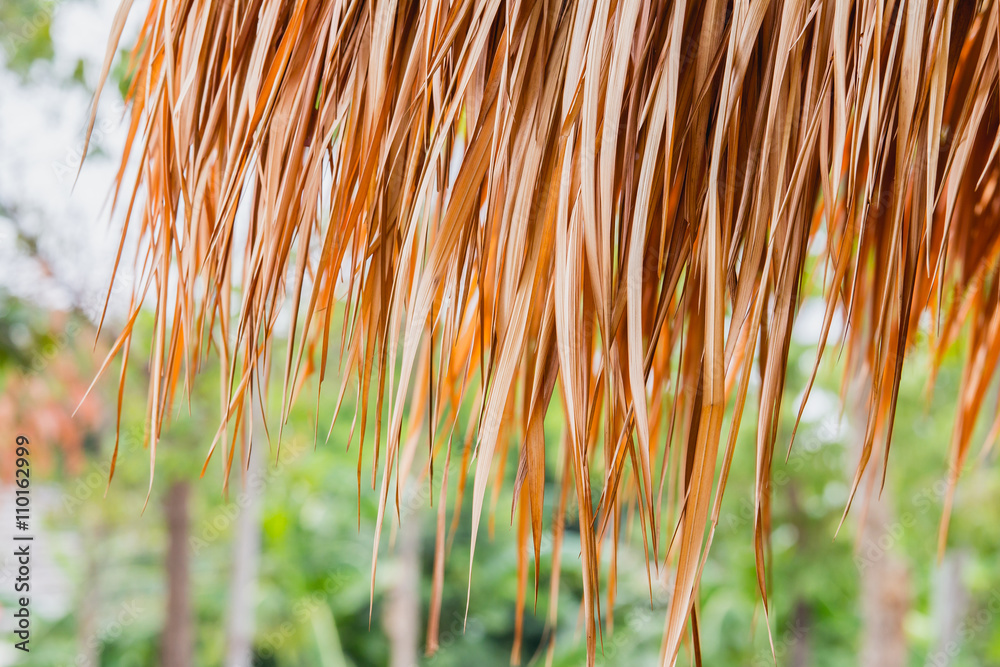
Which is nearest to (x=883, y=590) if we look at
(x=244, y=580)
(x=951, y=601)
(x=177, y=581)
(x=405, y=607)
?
(x=951, y=601)

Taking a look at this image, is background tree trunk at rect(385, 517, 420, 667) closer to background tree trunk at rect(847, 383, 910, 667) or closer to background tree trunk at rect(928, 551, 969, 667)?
background tree trunk at rect(847, 383, 910, 667)

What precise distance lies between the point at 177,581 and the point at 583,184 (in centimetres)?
430

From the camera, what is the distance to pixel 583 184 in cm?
45

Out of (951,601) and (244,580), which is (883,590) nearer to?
(951,601)

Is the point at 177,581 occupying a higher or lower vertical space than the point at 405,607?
higher

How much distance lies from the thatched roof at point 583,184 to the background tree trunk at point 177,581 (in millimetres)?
3877

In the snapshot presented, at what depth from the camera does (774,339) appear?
0.46 meters

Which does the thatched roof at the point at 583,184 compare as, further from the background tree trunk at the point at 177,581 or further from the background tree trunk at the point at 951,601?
the background tree trunk at the point at 951,601

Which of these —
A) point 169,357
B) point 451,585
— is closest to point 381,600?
point 451,585

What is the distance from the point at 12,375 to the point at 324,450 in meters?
3.46

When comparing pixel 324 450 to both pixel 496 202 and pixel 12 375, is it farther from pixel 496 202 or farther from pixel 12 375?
pixel 496 202

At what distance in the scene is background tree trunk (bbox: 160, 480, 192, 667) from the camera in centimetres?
401

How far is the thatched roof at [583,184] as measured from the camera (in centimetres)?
45

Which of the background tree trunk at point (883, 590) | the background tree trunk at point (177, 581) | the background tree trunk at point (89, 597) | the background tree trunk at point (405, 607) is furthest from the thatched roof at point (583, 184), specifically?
the background tree trunk at point (89, 597)
